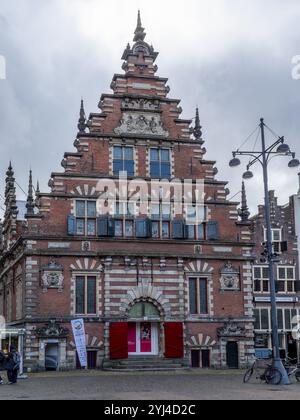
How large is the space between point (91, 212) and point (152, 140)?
5.36 meters

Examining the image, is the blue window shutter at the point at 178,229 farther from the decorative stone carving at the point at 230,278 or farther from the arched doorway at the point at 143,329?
the arched doorway at the point at 143,329

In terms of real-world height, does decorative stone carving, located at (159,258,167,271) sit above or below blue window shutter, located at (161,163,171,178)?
below

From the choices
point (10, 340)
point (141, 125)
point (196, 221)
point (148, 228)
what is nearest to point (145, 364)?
point (148, 228)

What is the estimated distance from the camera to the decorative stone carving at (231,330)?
36875 millimetres

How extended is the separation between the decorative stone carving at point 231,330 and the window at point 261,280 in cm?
983

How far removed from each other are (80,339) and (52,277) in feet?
11.3

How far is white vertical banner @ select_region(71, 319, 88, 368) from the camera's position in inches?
1347

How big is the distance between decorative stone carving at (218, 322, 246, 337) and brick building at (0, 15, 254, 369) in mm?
54

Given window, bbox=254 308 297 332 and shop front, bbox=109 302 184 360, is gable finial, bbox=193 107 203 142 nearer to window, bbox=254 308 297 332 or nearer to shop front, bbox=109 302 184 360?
shop front, bbox=109 302 184 360

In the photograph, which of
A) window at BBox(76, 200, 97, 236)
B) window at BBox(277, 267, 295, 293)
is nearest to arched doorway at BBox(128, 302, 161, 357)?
window at BBox(76, 200, 97, 236)

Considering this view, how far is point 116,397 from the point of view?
63.7 ft

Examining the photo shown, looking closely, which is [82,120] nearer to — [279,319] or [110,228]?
[110,228]

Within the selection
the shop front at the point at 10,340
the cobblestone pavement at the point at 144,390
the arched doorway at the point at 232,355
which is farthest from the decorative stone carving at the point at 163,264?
the cobblestone pavement at the point at 144,390

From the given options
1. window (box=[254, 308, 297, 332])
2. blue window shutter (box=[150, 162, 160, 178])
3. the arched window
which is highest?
blue window shutter (box=[150, 162, 160, 178])
